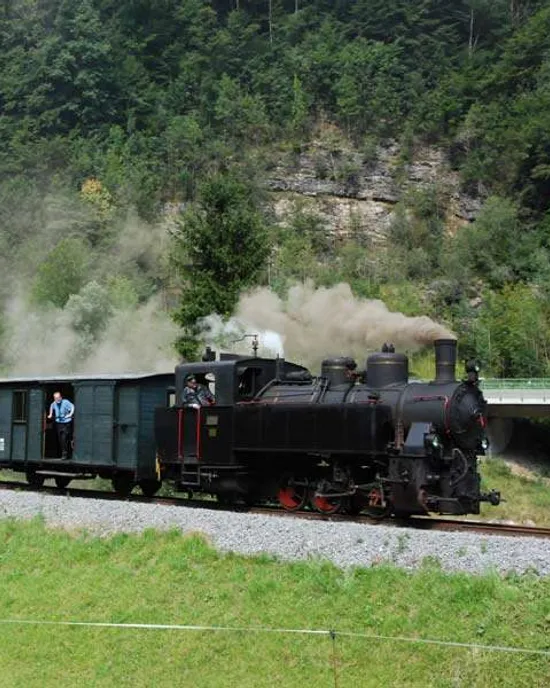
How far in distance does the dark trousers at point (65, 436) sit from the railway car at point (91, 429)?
0.38 ft

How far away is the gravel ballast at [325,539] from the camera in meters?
10.6

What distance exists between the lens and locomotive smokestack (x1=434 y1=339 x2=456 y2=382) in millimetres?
15734

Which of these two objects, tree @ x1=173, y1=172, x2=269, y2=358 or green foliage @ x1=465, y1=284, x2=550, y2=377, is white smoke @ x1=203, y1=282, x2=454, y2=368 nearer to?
tree @ x1=173, y1=172, x2=269, y2=358

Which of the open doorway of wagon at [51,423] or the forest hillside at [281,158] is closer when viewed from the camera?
the open doorway of wagon at [51,423]

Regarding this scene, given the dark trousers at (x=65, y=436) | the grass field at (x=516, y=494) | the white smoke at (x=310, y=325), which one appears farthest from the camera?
the white smoke at (x=310, y=325)

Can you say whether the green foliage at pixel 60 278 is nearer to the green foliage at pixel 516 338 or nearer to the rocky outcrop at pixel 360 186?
the rocky outcrop at pixel 360 186

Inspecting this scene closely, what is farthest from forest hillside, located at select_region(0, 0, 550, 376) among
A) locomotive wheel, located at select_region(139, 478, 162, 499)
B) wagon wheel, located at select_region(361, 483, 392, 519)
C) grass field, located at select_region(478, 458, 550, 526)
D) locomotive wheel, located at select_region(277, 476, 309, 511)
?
wagon wheel, located at select_region(361, 483, 392, 519)

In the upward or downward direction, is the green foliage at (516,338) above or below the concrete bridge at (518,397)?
above

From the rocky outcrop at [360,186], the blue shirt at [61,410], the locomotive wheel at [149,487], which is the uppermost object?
the rocky outcrop at [360,186]

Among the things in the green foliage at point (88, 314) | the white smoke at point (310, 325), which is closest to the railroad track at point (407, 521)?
the white smoke at point (310, 325)

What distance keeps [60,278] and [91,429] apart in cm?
4670

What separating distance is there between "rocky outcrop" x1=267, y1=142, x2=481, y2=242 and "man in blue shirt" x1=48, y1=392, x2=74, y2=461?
188 feet

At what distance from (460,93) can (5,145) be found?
158 ft

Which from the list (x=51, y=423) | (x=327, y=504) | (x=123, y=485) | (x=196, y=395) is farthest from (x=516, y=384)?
(x=327, y=504)
